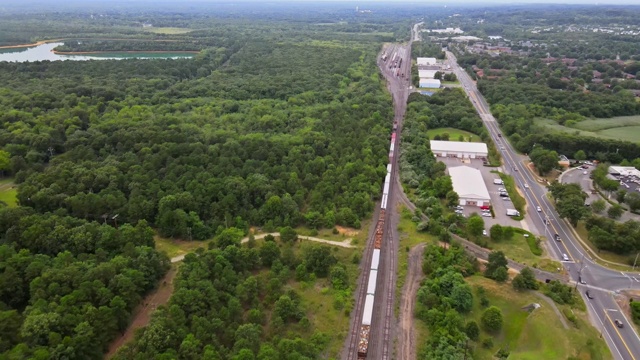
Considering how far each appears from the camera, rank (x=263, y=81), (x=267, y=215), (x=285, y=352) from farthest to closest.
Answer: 1. (x=263, y=81)
2. (x=267, y=215)
3. (x=285, y=352)

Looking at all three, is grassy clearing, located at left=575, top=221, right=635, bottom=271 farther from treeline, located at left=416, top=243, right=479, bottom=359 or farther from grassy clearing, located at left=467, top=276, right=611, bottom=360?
treeline, located at left=416, top=243, right=479, bottom=359

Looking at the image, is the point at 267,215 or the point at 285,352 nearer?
the point at 285,352

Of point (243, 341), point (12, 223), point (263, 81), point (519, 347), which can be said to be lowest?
Answer: point (519, 347)

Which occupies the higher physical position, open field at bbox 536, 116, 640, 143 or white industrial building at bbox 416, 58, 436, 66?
white industrial building at bbox 416, 58, 436, 66

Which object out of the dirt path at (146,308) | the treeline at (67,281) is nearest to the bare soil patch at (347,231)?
the dirt path at (146,308)

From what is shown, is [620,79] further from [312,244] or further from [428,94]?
[312,244]

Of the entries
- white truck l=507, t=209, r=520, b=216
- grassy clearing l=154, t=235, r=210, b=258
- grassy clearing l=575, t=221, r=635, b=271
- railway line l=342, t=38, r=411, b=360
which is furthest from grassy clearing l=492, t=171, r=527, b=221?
grassy clearing l=154, t=235, r=210, b=258

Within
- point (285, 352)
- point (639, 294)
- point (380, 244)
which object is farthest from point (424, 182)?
point (285, 352)
